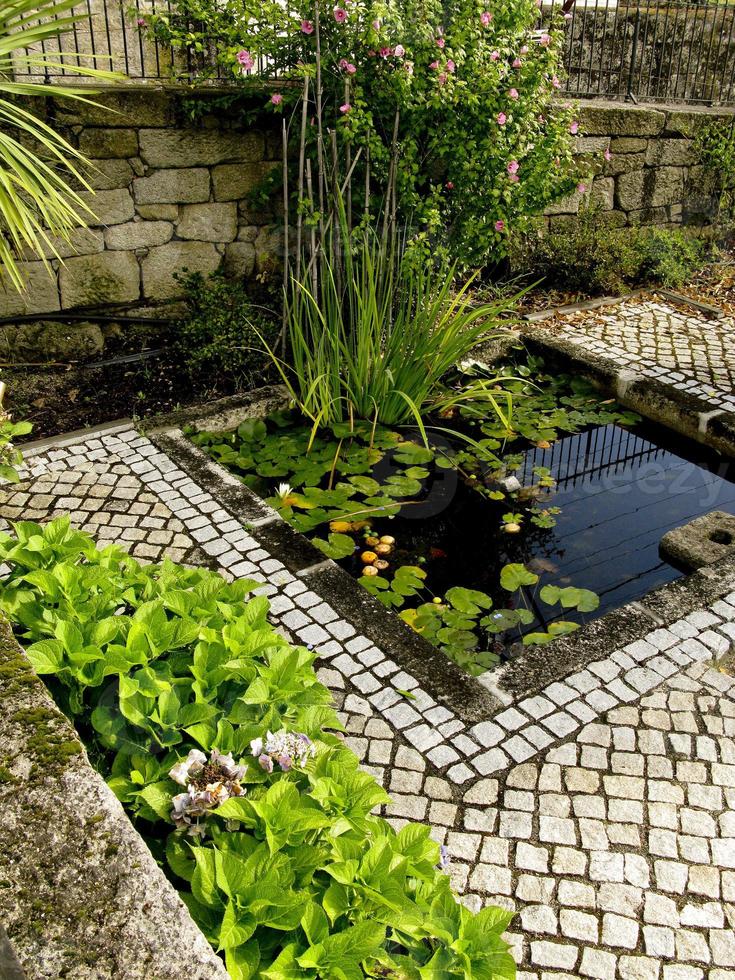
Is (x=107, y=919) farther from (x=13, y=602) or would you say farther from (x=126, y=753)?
(x=13, y=602)

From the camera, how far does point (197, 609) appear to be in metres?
2.09

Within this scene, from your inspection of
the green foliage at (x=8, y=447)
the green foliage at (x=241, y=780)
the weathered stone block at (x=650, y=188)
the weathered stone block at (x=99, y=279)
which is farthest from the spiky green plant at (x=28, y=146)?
the weathered stone block at (x=650, y=188)

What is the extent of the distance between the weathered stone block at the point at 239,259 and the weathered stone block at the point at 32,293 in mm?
1132

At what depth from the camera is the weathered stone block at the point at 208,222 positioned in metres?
5.54

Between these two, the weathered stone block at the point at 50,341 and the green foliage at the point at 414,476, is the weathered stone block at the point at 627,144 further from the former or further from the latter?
the weathered stone block at the point at 50,341

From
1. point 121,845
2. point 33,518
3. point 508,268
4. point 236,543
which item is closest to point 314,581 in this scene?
point 236,543

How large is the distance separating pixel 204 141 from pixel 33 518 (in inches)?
109

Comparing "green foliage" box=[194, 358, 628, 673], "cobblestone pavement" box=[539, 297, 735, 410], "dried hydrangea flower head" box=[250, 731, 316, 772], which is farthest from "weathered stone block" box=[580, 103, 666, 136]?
"dried hydrangea flower head" box=[250, 731, 316, 772]

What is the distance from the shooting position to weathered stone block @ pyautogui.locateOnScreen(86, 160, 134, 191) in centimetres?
515

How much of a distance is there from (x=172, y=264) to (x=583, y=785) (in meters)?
4.23

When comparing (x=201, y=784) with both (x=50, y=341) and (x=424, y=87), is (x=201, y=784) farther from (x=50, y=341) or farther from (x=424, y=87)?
(x=424, y=87)

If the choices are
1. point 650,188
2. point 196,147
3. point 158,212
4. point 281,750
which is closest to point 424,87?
point 196,147

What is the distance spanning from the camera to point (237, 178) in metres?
5.60

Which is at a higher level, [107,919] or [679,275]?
[107,919]
